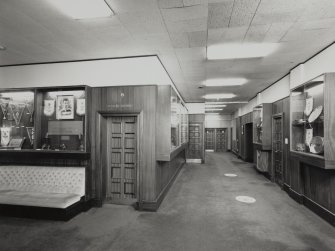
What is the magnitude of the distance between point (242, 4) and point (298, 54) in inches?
104

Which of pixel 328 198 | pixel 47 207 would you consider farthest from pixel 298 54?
pixel 47 207

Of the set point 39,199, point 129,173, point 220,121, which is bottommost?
point 39,199

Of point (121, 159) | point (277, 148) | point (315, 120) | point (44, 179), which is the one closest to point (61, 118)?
point (44, 179)

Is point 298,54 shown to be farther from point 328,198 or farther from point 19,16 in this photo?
point 19,16

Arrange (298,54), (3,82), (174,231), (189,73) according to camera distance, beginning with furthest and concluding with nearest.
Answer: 1. (189,73)
2. (3,82)
3. (298,54)
4. (174,231)

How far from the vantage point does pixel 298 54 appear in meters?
4.62

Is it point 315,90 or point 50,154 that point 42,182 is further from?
point 315,90

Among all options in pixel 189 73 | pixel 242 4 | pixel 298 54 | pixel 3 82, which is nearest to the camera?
pixel 242 4

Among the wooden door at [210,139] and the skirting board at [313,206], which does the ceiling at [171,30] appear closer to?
the skirting board at [313,206]

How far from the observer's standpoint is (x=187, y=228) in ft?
11.6

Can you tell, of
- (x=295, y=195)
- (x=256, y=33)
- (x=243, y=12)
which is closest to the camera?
(x=243, y=12)

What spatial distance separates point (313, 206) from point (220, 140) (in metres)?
14.5

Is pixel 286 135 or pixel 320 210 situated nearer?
pixel 320 210

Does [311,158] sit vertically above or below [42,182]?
above
